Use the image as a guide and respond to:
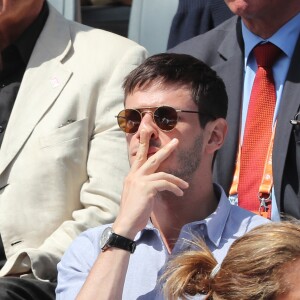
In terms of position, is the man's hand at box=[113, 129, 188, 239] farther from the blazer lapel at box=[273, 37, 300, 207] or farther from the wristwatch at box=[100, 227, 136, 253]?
the blazer lapel at box=[273, 37, 300, 207]

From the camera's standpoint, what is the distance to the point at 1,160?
369cm

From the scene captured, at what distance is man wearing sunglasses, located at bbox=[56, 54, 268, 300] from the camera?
2811mm

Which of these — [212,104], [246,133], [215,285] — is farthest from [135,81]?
[215,285]

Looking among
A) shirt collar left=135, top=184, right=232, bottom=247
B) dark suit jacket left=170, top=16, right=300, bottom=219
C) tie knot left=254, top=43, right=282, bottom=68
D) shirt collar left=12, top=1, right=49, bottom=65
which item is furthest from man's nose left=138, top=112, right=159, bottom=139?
shirt collar left=12, top=1, right=49, bottom=65

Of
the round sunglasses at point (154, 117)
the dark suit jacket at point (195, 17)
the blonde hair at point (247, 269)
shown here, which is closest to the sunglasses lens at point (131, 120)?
the round sunglasses at point (154, 117)

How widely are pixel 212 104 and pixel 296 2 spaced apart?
0.85m

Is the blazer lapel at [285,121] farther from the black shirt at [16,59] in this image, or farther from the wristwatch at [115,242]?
the black shirt at [16,59]

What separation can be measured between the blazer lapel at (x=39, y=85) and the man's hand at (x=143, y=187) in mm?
899

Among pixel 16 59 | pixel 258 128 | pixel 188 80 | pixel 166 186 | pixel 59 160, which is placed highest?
pixel 188 80

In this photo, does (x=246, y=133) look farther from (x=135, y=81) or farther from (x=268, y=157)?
(x=135, y=81)

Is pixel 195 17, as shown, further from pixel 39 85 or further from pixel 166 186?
pixel 166 186

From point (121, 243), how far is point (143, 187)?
19cm

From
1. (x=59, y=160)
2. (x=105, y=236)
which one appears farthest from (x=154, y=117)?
(x=59, y=160)

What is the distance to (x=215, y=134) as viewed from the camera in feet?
10.1
